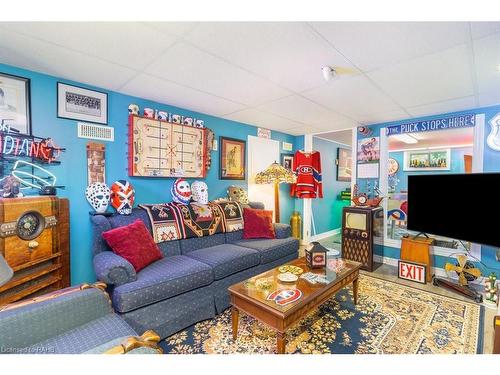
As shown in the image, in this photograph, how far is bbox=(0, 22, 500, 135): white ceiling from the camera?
1.51 metres

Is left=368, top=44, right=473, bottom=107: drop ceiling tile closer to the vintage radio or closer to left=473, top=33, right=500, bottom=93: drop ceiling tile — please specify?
left=473, top=33, right=500, bottom=93: drop ceiling tile

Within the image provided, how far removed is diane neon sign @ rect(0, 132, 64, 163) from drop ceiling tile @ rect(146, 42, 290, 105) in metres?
1.17

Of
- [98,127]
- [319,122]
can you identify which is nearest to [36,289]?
[98,127]

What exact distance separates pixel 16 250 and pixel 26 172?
83 cm

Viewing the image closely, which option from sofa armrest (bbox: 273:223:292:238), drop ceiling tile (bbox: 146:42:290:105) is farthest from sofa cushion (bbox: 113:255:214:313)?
drop ceiling tile (bbox: 146:42:290:105)

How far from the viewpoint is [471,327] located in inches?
81.7

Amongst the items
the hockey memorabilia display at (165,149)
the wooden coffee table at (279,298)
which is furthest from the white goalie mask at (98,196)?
the wooden coffee table at (279,298)

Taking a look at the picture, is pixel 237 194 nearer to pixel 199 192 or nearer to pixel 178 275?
pixel 199 192

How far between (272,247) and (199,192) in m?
1.19

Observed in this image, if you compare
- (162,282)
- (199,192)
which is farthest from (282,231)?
(162,282)

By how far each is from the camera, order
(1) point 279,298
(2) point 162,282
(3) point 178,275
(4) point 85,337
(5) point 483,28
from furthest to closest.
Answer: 1. (3) point 178,275
2. (2) point 162,282
3. (1) point 279,298
4. (5) point 483,28
5. (4) point 85,337

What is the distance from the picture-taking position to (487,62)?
1.89 meters

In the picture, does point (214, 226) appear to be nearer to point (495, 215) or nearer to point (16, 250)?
point (16, 250)

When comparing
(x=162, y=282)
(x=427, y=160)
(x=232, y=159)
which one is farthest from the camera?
(x=427, y=160)
